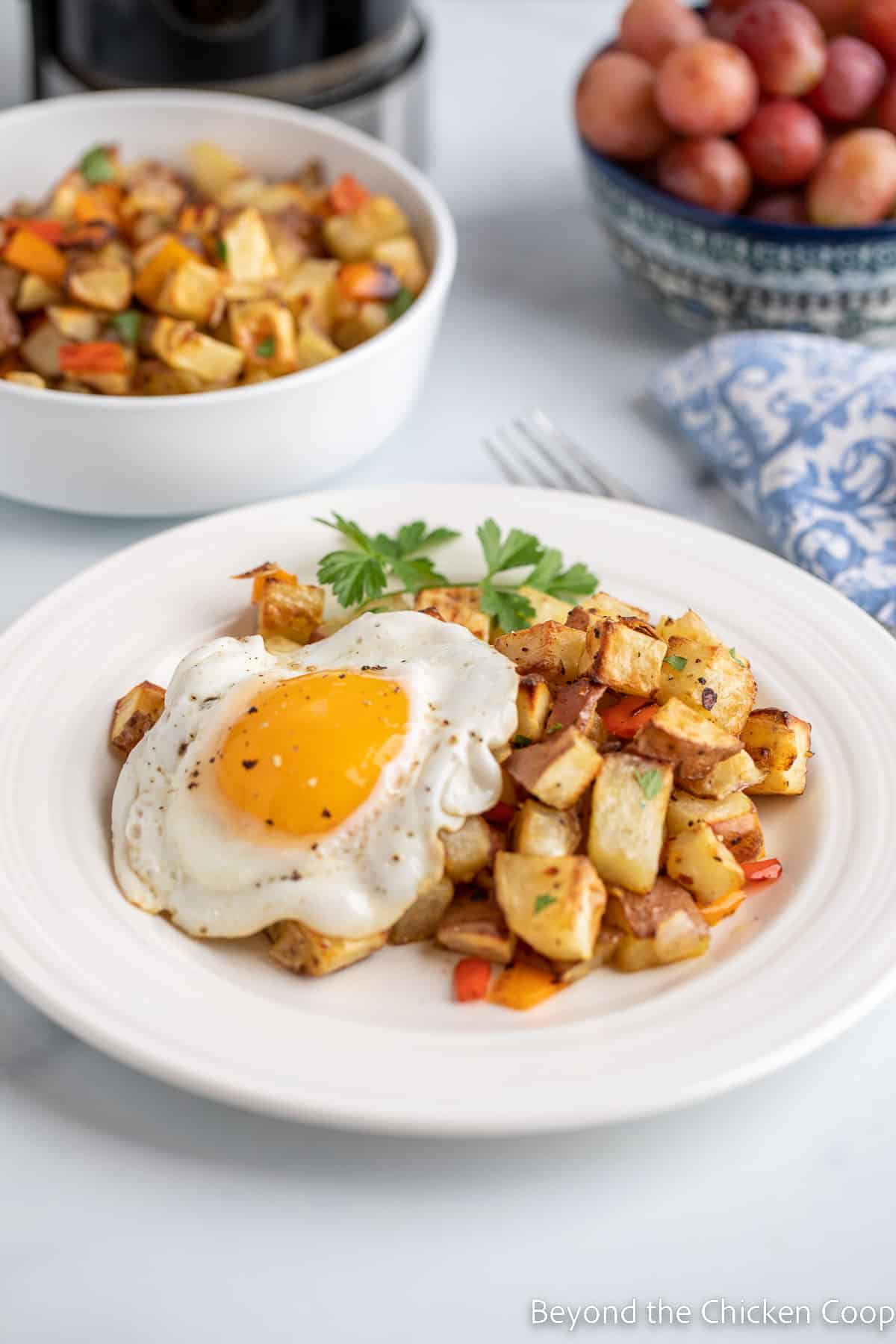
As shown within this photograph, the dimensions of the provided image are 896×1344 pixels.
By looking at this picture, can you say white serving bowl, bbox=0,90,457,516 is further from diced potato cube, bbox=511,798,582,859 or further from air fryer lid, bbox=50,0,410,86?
diced potato cube, bbox=511,798,582,859

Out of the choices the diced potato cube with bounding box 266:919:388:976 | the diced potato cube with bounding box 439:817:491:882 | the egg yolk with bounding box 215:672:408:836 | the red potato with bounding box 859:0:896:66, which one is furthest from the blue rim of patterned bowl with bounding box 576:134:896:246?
the diced potato cube with bounding box 266:919:388:976

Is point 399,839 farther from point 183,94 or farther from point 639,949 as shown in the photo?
point 183,94

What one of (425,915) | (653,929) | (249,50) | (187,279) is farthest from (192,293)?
(653,929)

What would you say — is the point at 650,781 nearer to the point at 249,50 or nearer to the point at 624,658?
the point at 624,658

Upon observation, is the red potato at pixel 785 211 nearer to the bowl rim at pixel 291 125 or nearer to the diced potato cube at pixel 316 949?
the bowl rim at pixel 291 125

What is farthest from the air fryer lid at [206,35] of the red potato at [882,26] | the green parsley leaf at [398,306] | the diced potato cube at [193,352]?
the red potato at [882,26]
